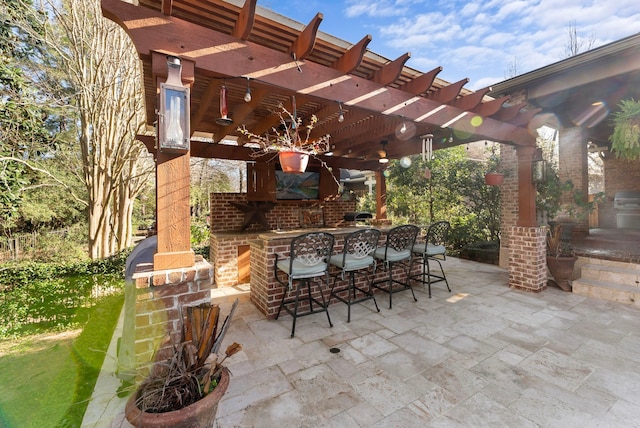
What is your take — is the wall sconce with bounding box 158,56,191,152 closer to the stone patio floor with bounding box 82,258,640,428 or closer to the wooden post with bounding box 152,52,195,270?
the wooden post with bounding box 152,52,195,270

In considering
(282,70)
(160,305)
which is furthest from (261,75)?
(160,305)

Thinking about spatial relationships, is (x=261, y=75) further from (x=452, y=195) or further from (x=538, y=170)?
(x=452, y=195)

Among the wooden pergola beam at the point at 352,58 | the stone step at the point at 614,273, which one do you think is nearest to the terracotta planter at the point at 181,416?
the wooden pergola beam at the point at 352,58

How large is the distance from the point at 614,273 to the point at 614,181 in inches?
254

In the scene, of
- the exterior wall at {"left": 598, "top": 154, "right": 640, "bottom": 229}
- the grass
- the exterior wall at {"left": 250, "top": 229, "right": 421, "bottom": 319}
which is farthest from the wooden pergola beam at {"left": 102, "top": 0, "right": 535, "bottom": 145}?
the exterior wall at {"left": 598, "top": 154, "right": 640, "bottom": 229}

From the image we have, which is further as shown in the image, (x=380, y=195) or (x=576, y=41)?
(x=576, y=41)

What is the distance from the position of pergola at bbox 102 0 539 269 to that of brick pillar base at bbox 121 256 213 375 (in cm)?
10

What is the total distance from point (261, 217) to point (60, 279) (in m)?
3.45

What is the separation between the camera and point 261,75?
2.27 meters

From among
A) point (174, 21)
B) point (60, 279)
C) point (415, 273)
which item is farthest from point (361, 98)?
point (60, 279)

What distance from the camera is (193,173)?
10992 millimetres

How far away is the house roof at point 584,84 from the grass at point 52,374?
20.7 ft

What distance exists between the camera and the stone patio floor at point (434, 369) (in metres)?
1.82

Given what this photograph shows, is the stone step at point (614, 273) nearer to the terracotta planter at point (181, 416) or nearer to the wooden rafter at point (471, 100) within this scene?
the wooden rafter at point (471, 100)
